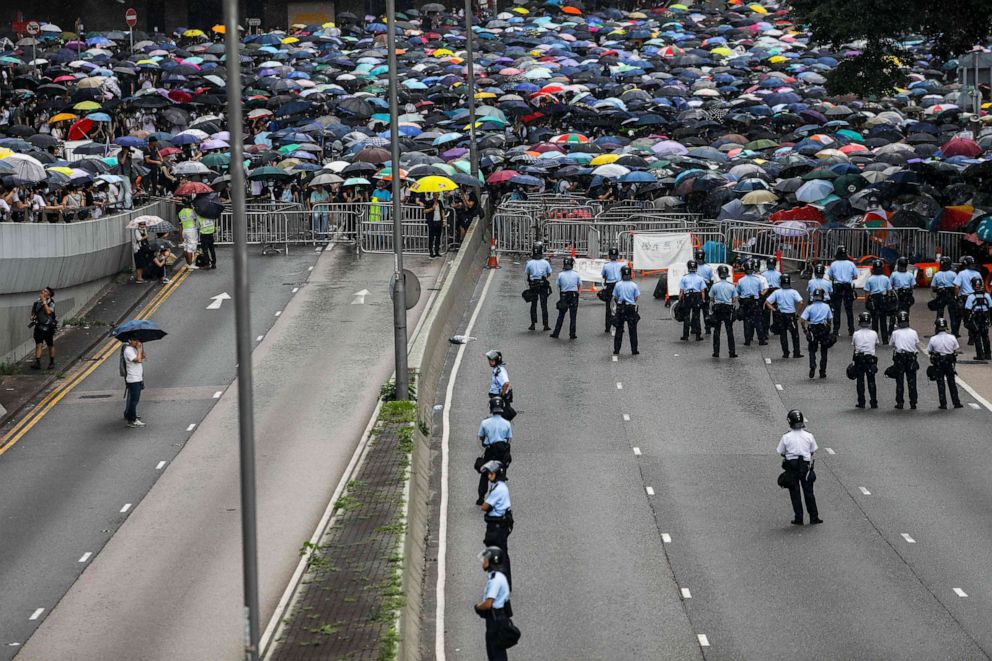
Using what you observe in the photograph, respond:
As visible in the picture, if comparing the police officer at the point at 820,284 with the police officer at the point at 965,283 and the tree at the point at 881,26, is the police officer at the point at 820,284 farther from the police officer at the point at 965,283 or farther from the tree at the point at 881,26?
the tree at the point at 881,26

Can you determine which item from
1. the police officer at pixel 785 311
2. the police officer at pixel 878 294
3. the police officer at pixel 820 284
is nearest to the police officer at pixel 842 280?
the police officer at pixel 820 284

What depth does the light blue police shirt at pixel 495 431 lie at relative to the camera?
21.8 m

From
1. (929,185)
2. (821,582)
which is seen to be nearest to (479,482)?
(821,582)

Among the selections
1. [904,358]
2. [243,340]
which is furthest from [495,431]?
[243,340]

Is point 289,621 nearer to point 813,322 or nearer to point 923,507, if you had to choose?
point 923,507

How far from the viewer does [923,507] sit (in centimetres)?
2139

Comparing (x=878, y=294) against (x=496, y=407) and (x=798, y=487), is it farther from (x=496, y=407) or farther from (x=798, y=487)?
(x=496, y=407)

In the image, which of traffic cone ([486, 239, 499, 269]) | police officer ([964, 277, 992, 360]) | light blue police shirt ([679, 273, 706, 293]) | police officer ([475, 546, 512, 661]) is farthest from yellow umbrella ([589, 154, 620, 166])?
police officer ([475, 546, 512, 661])

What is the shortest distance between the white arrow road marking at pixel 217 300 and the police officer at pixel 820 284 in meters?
12.8

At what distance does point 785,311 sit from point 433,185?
10538 millimetres

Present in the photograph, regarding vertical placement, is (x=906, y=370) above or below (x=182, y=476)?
above

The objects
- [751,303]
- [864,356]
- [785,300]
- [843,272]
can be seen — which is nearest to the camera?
[864,356]

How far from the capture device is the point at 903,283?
31109mm

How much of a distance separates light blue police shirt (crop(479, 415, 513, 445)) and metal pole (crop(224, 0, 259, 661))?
865 centimetres
